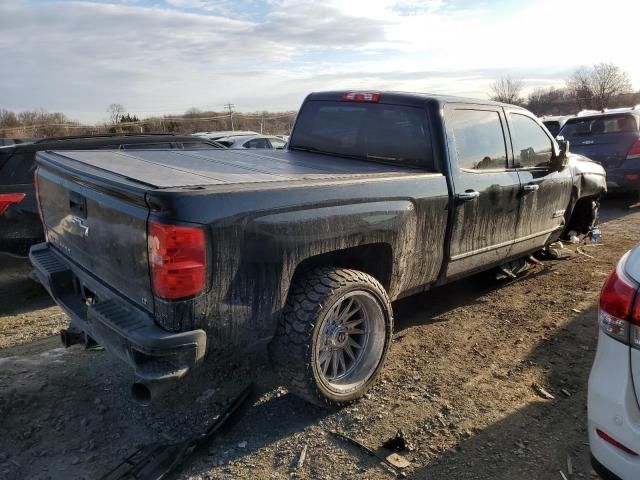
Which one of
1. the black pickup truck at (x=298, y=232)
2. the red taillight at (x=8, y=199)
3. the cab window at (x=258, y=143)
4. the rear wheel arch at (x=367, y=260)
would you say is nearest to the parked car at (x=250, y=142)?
the cab window at (x=258, y=143)

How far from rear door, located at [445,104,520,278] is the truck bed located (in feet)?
1.48

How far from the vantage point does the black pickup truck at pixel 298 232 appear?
8.17ft

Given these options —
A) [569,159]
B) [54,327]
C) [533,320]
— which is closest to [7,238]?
[54,327]

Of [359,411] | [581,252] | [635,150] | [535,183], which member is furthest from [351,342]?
[635,150]

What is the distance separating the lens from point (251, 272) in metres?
2.66

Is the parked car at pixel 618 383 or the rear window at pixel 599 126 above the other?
the rear window at pixel 599 126

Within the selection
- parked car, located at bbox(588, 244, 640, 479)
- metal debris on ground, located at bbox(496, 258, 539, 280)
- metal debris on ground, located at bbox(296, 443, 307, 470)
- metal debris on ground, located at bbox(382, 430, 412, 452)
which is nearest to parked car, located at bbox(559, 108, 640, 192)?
metal debris on ground, located at bbox(496, 258, 539, 280)

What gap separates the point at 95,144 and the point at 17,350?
279 cm

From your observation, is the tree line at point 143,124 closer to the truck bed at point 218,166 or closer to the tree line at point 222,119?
the tree line at point 222,119

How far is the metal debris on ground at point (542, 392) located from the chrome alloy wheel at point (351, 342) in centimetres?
105

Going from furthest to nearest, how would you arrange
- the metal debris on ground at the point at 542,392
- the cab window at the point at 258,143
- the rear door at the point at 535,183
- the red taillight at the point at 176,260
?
1. the cab window at the point at 258,143
2. the rear door at the point at 535,183
3. the metal debris on ground at the point at 542,392
4. the red taillight at the point at 176,260

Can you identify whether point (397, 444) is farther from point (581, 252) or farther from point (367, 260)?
point (581, 252)

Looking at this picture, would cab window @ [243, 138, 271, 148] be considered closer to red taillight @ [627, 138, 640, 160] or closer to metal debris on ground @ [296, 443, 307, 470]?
red taillight @ [627, 138, 640, 160]

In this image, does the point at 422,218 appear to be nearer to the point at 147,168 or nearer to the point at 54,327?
the point at 147,168
